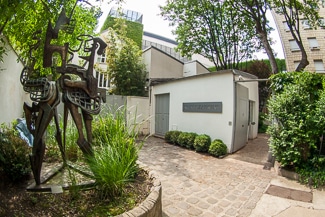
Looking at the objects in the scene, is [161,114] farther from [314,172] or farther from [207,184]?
[314,172]

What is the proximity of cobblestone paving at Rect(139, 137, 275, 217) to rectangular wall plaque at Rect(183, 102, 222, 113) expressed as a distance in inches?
74.9

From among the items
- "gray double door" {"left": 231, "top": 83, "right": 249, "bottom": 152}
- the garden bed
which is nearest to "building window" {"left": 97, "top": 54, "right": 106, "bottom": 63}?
"gray double door" {"left": 231, "top": 83, "right": 249, "bottom": 152}

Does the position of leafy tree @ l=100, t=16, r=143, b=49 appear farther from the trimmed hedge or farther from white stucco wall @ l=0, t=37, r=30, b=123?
white stucco wall @ l=0, t=37, r=30, b=123

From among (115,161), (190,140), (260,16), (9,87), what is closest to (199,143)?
(190,140)

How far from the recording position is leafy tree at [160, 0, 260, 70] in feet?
40.9

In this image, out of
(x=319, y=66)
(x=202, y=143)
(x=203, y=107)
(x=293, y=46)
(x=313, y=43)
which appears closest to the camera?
(x=202, y=143)

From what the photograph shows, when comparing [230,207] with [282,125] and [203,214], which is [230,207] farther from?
[282,125]

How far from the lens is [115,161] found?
2461 millimetres

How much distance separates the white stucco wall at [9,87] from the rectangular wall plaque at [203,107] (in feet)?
20.8

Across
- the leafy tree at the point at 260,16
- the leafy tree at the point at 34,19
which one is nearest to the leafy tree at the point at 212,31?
the leafy tree at the point at 260,16

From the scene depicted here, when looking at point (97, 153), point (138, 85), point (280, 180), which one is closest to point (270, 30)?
point (138, 85)

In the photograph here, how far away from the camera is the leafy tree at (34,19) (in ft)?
7.83

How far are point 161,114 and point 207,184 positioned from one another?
672cm

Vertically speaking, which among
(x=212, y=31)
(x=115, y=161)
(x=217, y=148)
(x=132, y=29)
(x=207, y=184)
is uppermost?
(x=132, y=29)
